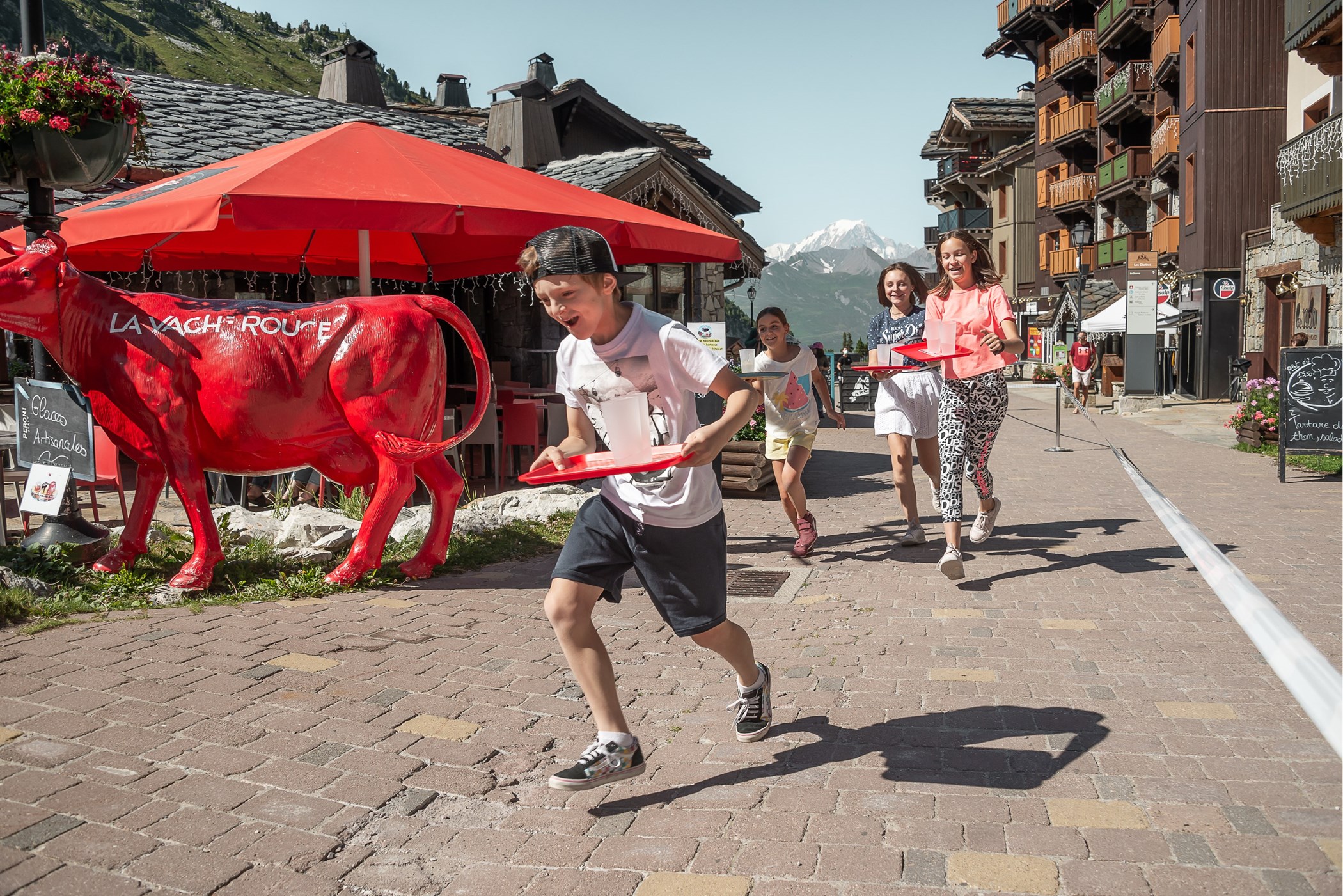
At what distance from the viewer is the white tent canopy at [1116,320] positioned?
28.1 meters

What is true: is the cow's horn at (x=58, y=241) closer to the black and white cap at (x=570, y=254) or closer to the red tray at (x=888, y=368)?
the black and white cap at (x=570, y=254)

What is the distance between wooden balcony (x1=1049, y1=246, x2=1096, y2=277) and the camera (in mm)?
42469

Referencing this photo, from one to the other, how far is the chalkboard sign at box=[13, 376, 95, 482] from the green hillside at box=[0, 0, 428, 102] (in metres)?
75.7

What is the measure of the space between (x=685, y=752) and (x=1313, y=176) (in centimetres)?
2111

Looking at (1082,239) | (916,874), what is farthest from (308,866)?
(1082,239)

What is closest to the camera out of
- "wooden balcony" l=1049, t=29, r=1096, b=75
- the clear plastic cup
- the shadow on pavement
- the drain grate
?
the clear plastic cup

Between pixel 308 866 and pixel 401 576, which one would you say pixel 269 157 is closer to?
pixel 401 576

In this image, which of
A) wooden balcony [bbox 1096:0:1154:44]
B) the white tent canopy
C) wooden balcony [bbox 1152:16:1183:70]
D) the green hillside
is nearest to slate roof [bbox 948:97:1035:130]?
wooden balcony [bbox 1096:0:1154:44]

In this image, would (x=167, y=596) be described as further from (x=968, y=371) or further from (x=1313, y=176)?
(x=1313, y=176)

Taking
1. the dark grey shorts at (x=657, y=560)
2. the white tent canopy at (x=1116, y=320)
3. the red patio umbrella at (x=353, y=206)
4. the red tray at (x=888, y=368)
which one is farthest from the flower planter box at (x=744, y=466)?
the white tent canopy at (x=1116, y=320)

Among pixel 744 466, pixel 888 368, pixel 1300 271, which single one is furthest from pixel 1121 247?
pixel 888 368

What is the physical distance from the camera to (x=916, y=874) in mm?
2830

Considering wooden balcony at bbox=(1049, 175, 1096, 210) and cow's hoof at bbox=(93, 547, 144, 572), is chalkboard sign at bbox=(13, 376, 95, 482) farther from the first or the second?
wooden balcony at bbox=(1049, 175, 1096, 210)

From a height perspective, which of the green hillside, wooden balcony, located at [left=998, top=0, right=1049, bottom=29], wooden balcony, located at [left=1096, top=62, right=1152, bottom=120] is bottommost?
wooden balcony, located at [left=1096, top=62, right=1152, bottom=120]
